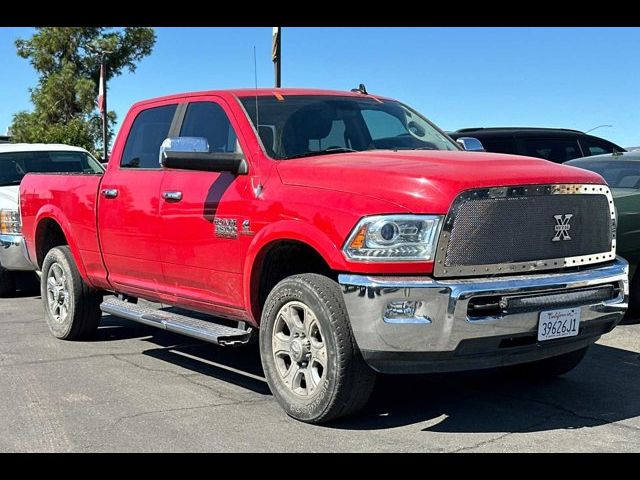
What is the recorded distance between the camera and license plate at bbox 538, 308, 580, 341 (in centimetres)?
456

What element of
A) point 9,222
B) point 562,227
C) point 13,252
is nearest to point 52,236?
point 13,252

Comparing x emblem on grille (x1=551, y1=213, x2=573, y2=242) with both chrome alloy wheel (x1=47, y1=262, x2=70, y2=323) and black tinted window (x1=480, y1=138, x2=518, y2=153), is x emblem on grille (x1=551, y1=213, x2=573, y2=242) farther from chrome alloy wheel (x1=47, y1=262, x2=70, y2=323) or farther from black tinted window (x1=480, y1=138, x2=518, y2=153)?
black tinted window (x1=480, y1=138, x2=518, y2=153)

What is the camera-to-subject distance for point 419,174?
14.8 ft

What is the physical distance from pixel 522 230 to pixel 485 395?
4.87 ft

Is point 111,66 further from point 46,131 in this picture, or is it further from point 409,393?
point 409,393

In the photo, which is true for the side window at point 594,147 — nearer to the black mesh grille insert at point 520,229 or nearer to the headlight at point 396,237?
the black mesh grille insert at point 520,229

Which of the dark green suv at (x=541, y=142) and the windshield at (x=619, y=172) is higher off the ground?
the dark green suv at (x=541, y=142)

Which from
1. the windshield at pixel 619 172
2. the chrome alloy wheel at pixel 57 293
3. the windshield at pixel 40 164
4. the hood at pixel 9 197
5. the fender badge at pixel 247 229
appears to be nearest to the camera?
the fender badge at pixel 247 229

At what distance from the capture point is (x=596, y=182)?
4949mm

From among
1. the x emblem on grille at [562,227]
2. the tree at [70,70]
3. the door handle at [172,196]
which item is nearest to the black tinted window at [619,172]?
the x emblem on grille at [562,227]

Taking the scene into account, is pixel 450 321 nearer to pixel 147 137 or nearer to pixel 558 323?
pixel 558 323

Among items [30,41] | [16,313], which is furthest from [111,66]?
[16,313]

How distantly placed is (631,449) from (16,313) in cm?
688

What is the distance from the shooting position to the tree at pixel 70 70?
146 feet
